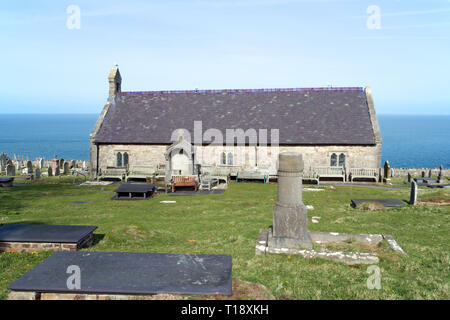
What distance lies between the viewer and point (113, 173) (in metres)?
32.7

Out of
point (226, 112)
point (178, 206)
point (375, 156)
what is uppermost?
point (226, 112)

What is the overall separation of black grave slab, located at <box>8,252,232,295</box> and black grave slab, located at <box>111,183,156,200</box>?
48.1 feet

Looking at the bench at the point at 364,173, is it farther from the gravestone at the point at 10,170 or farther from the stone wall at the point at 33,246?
the gravestone at the point at 10,170

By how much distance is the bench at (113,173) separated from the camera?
32.5 metres

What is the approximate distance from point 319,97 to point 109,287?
31.6 metres

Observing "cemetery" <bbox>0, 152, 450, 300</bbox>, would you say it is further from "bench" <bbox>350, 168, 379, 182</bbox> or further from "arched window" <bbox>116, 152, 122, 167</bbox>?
"arched window" <bbox>116, 152, 122, 167</bbox>

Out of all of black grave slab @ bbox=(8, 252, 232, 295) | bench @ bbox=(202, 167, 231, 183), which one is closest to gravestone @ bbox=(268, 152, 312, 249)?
black grave slab @ bbox=(8, 252, 232, 295)

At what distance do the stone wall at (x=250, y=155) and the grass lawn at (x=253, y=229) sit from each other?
4.29 m

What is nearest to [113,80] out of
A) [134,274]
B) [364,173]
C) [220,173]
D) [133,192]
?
[220,173]

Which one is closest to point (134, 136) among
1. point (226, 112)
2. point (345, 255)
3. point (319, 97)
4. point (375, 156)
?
point (226, 112)

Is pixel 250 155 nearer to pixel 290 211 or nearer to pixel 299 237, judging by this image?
pixel 290 211

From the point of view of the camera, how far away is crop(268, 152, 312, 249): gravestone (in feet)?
36.5

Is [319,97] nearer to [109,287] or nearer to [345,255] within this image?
[345,255]

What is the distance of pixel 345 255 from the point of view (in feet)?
33.1
